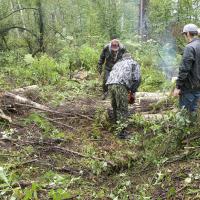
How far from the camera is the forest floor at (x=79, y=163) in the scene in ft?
13.6

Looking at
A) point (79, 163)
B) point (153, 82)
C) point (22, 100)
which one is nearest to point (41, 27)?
point (153, 82)

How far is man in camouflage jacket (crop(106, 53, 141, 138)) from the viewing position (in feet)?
22.2

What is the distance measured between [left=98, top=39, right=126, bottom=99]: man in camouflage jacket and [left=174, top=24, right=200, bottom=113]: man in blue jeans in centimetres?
225

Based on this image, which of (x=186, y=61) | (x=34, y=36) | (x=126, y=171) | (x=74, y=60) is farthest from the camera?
(x=34, y=36)

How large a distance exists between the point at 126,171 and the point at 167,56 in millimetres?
11060

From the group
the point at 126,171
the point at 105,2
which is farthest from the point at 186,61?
the point at 105,2

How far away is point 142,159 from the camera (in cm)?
547

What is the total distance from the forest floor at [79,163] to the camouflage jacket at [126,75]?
877mm

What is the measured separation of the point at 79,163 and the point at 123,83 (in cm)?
182

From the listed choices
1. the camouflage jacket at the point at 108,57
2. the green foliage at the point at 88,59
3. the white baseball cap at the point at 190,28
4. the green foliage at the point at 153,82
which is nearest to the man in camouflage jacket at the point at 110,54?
the camouflage jacket at the point at 108,57

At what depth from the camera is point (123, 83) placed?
6766 mm

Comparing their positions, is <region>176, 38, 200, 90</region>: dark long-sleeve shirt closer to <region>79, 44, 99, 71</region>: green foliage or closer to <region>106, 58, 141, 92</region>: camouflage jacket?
<region>106, 58, 141, 92</region>: camouflage jacket

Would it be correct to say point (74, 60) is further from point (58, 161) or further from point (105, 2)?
point (58, 161)

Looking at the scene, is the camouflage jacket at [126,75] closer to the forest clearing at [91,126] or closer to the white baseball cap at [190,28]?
the forest clearing at [91,126]
